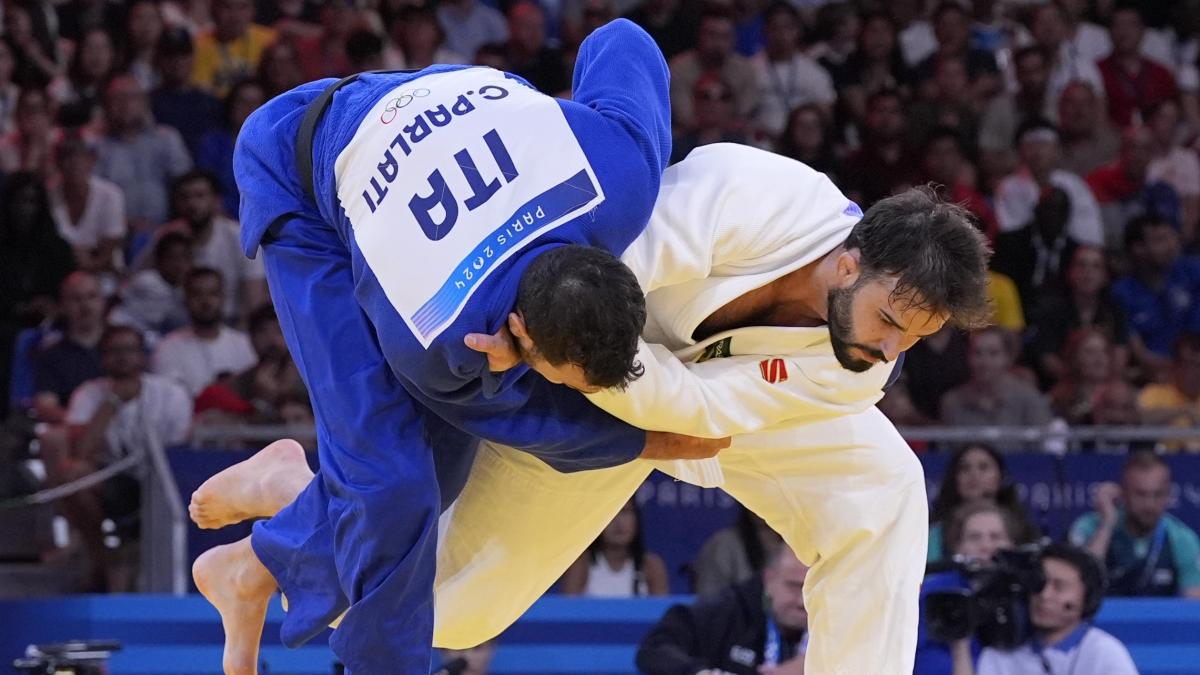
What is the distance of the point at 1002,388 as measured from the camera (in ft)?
23.3

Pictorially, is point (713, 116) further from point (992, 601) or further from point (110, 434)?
point (992, 601)

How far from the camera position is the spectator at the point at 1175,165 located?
341 inches

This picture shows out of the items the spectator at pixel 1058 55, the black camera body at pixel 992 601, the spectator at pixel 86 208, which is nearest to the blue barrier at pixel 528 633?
the black camera body at pixel 992 601

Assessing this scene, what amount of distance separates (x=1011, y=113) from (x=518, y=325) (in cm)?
643

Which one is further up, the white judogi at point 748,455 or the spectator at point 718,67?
the spectator at point 718,67

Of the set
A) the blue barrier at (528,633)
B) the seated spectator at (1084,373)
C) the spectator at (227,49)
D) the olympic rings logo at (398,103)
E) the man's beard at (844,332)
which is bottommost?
the blue barrier at (528,633)

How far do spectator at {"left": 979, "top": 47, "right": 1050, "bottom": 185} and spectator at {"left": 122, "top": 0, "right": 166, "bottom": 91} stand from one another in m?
4.02

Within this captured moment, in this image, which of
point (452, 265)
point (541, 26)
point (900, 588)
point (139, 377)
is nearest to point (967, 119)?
point (541, 26)

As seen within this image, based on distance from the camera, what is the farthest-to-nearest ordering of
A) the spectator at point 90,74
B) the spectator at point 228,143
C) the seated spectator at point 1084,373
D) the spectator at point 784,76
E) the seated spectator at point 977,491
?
1. the spectator at point 784,76
2. the spectator at point 90,74
3. the spectator at point 228,143
4. the seated spectator at point 1084,373
5. the seated spectator at point 977,491

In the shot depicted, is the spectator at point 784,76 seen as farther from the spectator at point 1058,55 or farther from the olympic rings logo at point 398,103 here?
→ the olympic rings logo at point 398,103

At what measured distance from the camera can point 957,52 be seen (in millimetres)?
9227

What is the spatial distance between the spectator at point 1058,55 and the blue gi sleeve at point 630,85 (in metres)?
6.13

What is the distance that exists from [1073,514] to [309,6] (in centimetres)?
479

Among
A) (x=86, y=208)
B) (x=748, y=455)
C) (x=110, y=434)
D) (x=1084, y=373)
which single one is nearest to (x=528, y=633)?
(x=110, y=434)
